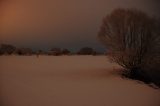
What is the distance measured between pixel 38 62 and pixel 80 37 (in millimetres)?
297

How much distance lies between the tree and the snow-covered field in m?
0.09

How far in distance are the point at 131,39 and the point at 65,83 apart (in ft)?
1.69

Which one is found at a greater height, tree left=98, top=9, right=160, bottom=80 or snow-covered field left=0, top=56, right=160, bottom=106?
tree left=98, top=9, right=160, bottom=80

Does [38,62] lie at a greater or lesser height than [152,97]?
greater

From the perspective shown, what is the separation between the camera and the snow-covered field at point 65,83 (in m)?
1.62

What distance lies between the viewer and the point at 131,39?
1.84 metres

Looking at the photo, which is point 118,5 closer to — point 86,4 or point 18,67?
point 86,4

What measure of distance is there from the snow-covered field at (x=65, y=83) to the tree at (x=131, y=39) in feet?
0.31

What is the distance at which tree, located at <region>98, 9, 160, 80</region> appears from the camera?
5.93 feet

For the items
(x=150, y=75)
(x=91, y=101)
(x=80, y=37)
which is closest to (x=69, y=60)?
(x=80, y=37)

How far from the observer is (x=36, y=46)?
1.68 m

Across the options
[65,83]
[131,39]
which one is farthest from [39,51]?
[131,39]

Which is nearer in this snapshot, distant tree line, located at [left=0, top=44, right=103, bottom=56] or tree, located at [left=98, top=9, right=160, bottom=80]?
distant tree line, located at [left=0, top=44, right=103, bottom=56]

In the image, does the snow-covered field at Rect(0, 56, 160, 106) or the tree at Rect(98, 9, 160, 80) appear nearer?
the snow-covered field at Rect(0, 56, 160, 106)
